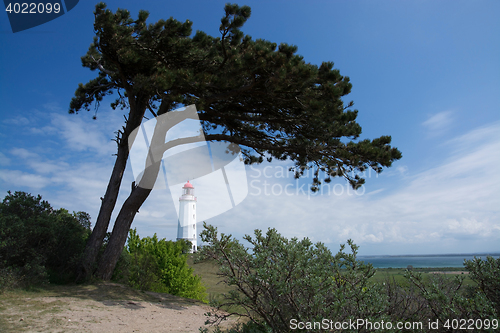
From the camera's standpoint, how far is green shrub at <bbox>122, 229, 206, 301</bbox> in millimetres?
8445

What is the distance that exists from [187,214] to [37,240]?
18916mm

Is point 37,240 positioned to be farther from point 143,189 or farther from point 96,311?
point 96,311

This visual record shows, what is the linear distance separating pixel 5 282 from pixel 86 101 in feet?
20.4

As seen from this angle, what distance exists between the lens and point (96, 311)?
552 centimetres

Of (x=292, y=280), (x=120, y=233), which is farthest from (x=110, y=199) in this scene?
(x=292, y=280)

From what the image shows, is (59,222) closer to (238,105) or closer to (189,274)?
(189,274)

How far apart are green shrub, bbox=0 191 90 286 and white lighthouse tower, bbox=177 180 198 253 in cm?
1707

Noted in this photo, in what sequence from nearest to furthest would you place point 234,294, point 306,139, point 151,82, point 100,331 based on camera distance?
point 234,294, point 100,331, point 151,82, point 306,139

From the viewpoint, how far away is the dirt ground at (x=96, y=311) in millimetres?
4695

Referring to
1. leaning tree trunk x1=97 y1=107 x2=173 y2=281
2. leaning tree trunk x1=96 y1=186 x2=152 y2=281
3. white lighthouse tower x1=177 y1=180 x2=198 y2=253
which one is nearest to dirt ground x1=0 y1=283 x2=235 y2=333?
leaning tree trunk x1=96 y1=186 x2=152 y2=281

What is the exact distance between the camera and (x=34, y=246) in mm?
7430

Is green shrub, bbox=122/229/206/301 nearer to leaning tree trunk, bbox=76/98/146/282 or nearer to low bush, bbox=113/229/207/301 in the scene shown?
low bush, bbox=113/229/207/301

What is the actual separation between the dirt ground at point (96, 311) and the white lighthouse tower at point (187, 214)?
61.7ft

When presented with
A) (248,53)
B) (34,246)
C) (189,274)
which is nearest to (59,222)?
(34,246)
